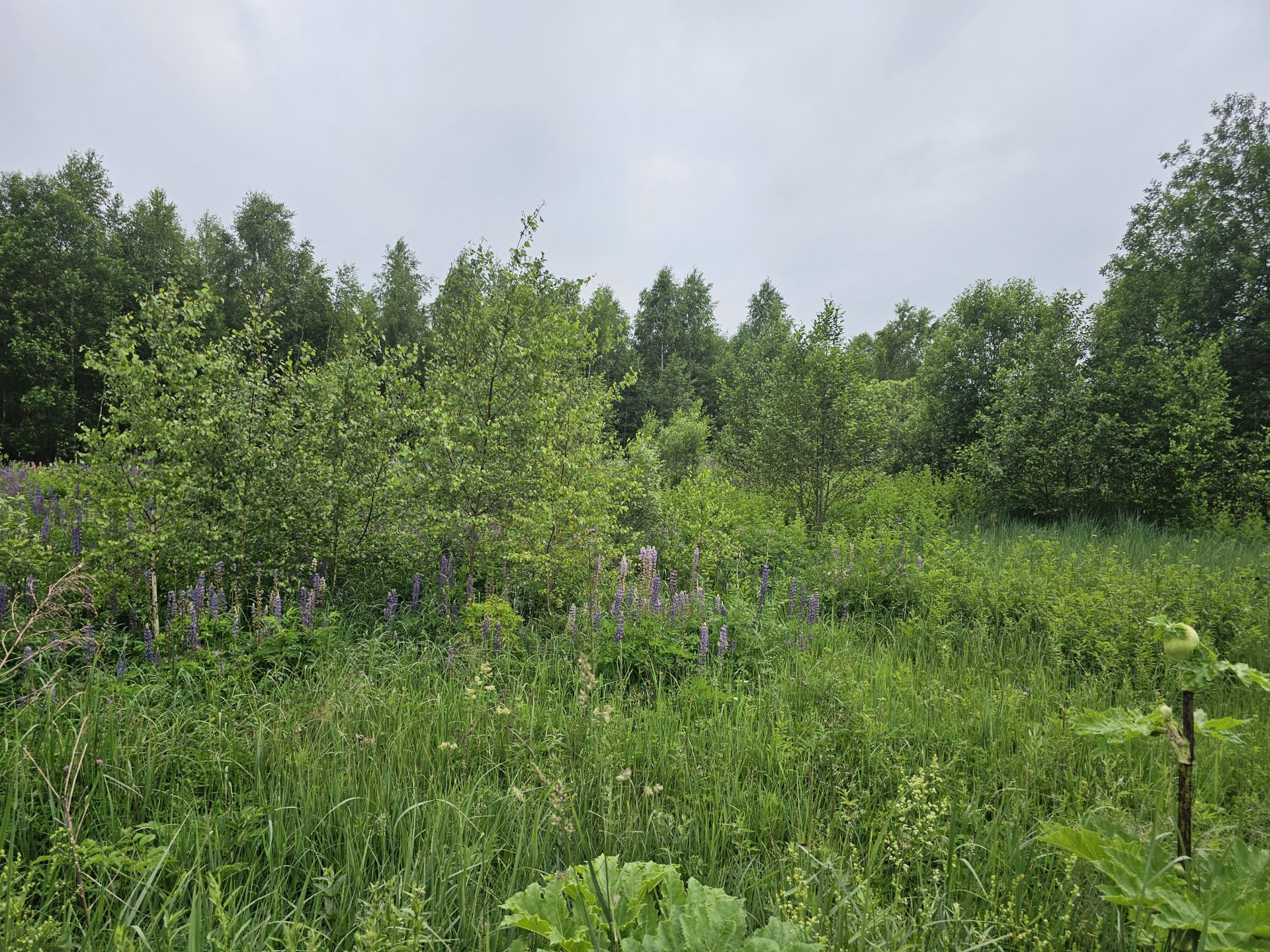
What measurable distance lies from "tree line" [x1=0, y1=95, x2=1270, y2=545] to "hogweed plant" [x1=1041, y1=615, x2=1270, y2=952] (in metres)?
3.79

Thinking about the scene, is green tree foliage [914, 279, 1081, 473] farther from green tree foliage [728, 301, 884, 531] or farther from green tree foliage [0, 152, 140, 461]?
green tree foliage [0, 152, 140, 461]

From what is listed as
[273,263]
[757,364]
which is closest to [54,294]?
[273,263]

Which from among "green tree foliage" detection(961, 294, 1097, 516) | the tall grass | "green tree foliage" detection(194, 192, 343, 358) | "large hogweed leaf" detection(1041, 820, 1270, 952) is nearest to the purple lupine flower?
the tall grass

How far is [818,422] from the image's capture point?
9633mm

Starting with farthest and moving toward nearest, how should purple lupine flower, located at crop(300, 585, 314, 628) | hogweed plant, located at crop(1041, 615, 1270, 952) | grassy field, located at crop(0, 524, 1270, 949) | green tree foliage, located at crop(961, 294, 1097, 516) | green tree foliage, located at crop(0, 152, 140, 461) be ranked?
green tree foliage, located at crop(0, 152, 140, 461) → green tree foliage, located at crop(961, 294, 1097, 516) → purple lupine flower, located at crop(300, 585, 314, 628) → grassy field, located at crop(0, 524, 1270, 949) → hogweed plant, located at crop(1041, 615, 1270, 952)

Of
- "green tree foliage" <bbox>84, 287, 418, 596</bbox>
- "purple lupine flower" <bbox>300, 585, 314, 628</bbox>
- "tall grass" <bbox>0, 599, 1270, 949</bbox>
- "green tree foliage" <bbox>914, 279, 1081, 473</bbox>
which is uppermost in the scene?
"green tree foliage" <bbox>914, 279, 1081, 473</bbox>

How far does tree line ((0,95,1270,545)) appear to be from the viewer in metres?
4.70

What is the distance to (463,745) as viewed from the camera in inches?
96.0

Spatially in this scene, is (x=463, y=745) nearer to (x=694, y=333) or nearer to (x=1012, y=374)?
(x=1012, y=374)

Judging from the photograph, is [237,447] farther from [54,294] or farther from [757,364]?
Answer: [54,294]

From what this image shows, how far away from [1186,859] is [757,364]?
56.6 feet

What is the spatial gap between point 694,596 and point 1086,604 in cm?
326

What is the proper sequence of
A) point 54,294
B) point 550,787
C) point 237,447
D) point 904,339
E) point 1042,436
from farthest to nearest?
1. point 904,339
2. point 54,294
3. point 1042,436
4. point 237,447
5. point 550,787

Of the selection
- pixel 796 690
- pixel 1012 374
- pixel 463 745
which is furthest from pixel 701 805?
pixel 1012 374
